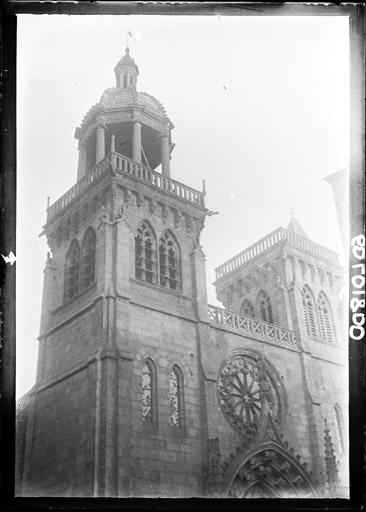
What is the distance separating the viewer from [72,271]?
12.8 metres

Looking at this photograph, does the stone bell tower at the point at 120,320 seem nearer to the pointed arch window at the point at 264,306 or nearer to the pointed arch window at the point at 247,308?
the pointed arch window at the point at 247,308

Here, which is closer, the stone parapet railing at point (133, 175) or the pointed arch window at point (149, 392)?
the pointed arch window at point (149, 392)

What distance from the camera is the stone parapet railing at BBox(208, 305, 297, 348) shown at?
1377 centimetres

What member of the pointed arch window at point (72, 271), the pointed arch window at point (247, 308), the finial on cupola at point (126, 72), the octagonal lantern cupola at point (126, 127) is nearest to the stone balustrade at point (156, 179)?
the octagonal lantern cupola at point (126, 127)

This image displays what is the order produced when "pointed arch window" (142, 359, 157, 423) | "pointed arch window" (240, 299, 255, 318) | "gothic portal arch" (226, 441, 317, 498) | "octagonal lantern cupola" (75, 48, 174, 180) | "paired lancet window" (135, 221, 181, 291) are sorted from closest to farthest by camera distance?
1. "octagonal lantern cupola" (75, 48, 174, 180)
2. "gothic portal arch" (226, 441, 317, 498)
3. "pointed arch window" (142, 359, 157, 423)
4. "paired lancet window" (135, 221, 181, 291)
5. "pointed arch window" (240, 299, 255, 318)

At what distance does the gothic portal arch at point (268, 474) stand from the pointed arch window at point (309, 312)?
258 centimetres

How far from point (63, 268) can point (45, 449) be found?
13.5 ft

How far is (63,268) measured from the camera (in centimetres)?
1260

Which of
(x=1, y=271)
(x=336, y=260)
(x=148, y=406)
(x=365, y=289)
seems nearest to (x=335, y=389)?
(x=336, y=260)

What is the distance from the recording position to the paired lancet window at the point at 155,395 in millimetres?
11578

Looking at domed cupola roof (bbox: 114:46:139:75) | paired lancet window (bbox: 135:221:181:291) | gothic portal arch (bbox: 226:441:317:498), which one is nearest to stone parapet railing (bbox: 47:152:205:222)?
paired lancet window (bbox: 135:221:181:291)

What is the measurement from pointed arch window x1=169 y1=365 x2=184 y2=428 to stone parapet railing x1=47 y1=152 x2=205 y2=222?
3538mm

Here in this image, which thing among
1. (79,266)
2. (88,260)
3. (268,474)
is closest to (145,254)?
(88,260)

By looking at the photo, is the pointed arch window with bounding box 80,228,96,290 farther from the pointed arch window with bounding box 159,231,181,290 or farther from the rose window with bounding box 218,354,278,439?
the rose window with bounding box 218,354,278,439
